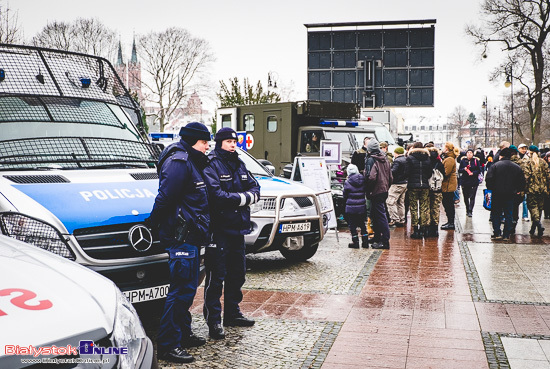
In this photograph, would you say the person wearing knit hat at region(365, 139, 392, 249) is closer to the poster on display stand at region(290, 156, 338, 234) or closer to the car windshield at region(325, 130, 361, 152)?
the poster on display stand at region(290, 156, 338, 234)

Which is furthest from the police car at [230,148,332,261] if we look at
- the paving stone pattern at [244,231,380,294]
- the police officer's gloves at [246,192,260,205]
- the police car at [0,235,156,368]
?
the police car at [0,235,156,368]

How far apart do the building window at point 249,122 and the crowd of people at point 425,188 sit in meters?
4.77

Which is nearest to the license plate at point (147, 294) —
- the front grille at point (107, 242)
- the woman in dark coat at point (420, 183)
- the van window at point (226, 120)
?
the front grille at point (107, 242)

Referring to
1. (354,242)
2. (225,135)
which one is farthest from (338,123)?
(225,135)

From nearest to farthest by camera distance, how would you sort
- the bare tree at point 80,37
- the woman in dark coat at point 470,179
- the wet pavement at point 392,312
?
1. the wet pavement at point 392,312
2. the woman in dark coat at point 470,179
3. the bare tree at point 80,37

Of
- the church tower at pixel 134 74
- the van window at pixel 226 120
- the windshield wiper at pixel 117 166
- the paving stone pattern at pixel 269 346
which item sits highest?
the church tower at pixel 134 74

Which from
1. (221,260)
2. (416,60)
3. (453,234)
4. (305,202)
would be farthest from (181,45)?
(221,260)

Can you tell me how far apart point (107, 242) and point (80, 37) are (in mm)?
37979

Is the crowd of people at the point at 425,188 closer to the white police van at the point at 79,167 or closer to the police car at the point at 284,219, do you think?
the police car at the point at 284,219

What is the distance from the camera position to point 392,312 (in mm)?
6328

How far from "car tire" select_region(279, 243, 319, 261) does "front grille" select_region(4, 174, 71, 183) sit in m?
4.69

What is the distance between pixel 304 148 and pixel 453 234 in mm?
5043

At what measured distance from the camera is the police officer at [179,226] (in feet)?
15.2

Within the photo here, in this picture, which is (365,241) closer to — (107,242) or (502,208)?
(502,208)
